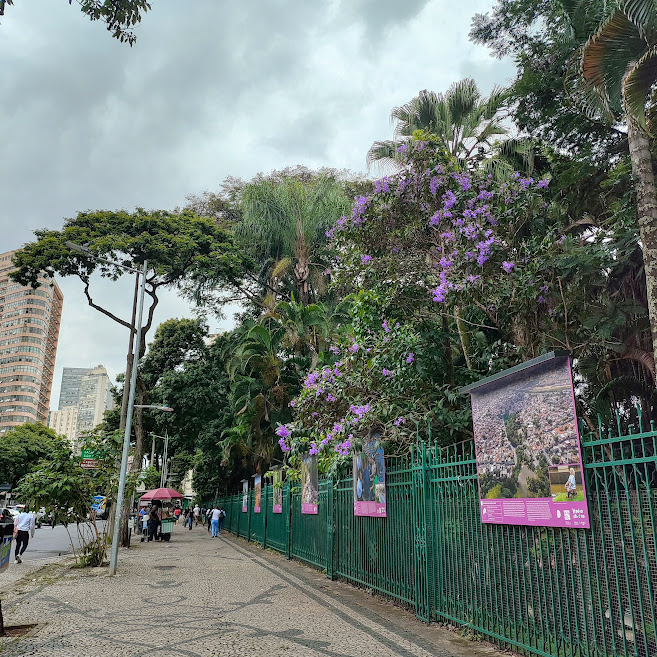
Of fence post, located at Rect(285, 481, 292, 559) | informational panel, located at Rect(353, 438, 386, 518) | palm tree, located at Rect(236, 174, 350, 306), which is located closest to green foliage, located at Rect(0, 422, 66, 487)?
palm tree, located at Rect(236, 174, 350, 306)

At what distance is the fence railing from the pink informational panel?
150 mm

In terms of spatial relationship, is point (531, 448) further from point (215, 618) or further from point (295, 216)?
point (295, 216)

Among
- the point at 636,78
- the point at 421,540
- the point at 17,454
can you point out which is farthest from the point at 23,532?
the point at 17,454

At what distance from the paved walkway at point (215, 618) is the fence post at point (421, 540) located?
0.23 m

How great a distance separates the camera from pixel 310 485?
13547 millimetres

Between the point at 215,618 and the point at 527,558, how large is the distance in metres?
4.40

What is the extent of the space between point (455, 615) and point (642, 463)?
3581 millimetres

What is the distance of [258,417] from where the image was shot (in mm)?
20891

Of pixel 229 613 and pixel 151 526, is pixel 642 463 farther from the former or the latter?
pixel 151 526

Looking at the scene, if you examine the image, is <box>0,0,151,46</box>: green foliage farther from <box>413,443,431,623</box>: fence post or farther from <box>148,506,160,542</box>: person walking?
<box>148,506,160,542</box>: person walking

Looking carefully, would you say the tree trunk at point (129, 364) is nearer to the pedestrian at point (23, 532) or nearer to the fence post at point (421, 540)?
the pedestrian at point (23, 532)

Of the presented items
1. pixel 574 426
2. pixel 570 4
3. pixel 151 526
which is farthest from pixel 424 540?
pixel 151 526

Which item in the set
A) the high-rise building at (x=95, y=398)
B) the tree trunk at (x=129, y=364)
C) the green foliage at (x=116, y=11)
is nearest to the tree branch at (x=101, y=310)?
the tree trunk at (x=129, y=364)

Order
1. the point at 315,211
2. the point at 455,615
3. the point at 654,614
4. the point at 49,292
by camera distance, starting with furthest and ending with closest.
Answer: the point at 49,292 → the point at 315,211 → the point at 455,615 → the point at 654,614
